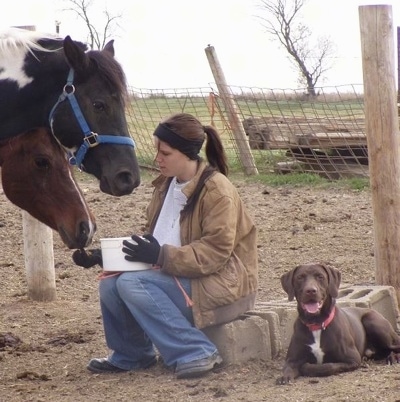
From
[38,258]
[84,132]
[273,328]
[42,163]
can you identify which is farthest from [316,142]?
[84,132]

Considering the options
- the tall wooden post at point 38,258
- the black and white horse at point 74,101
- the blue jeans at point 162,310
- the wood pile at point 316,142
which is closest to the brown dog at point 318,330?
the blue jeans at point 162,310

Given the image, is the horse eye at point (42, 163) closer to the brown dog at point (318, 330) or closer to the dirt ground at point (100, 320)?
the dirt ground at point (100, 320)

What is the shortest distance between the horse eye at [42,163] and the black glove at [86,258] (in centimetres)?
48

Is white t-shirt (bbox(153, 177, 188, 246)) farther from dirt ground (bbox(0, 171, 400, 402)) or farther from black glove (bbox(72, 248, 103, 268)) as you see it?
dirt ground (bbox(0, 171, 400, 402))

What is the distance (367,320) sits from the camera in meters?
5.20

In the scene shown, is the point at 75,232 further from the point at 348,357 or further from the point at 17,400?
the point at 348,357

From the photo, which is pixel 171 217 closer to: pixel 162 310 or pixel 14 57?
pixel 162 310

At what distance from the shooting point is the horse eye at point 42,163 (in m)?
4.86

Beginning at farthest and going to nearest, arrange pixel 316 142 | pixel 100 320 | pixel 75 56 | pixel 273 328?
pixel 316 142 → pixel 100 320 → pixel 273 328 → pixel 75 56

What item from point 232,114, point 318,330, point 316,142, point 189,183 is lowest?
point 318,330

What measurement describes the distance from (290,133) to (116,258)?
6.80 m

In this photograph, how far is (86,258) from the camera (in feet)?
16.6

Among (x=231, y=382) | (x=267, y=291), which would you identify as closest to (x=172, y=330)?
(x=231, y=382)

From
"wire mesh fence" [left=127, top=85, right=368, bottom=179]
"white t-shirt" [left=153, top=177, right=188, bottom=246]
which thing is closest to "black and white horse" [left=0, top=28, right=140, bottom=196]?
"white t-shirt" [left=153, top=177, right=188, bottom=246]
